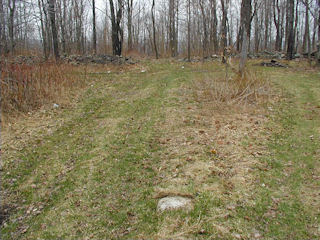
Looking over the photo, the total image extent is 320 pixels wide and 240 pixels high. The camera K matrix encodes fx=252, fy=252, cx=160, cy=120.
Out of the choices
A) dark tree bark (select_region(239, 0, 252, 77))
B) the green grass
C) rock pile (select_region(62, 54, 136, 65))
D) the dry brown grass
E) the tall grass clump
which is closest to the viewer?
the green grass

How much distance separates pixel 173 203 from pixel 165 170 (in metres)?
0.87

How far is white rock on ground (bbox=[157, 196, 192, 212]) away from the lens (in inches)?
118

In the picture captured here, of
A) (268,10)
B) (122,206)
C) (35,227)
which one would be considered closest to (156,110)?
(122,206)

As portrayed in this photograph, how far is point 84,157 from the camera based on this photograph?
4422 millimetres

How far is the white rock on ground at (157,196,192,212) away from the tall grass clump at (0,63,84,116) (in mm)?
4730

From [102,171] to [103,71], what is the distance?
30.8 feet

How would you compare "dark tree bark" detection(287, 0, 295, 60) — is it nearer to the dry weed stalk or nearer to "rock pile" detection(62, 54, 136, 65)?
the dry weed stalk

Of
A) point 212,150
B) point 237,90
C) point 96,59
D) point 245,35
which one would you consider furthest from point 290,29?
point 212,150

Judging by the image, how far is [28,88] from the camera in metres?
6.81

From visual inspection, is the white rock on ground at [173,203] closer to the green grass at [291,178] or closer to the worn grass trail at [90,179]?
the worn grass trail at [90,179]

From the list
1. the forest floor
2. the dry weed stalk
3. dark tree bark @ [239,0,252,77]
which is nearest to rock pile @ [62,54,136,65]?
the forest floor

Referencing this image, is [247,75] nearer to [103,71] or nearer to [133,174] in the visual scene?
[133,174]

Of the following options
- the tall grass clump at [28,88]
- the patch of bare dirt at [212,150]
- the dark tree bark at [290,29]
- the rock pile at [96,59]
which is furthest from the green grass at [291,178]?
the rock pile at [96,59]

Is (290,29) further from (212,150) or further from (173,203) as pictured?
(173,203)
